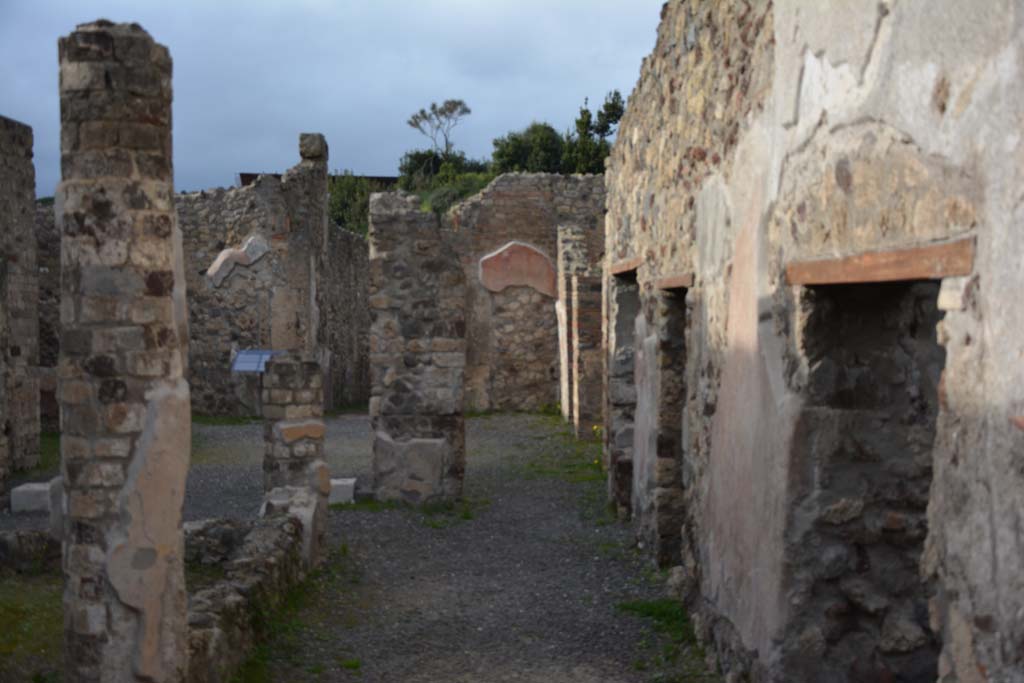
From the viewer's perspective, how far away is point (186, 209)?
1666cm

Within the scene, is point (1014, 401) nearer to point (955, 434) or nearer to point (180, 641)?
point (955, 434)

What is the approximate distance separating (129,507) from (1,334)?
684 cm

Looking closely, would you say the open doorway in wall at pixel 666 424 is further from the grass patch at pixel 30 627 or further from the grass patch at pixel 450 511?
the grass patch at pixel 30 627

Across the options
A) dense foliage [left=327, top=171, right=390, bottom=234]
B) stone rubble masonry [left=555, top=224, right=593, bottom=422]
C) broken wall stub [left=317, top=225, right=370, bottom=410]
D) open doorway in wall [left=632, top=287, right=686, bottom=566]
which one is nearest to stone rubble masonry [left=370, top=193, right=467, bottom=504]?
open doorway in wall [left=632, top=287, right=686, bottom=566]

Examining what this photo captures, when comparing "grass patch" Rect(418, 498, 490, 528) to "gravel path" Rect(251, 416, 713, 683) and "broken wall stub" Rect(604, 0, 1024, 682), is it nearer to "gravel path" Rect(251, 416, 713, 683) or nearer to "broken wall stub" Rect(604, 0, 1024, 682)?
"gravel path" Rect(251, 416, 713, 683)

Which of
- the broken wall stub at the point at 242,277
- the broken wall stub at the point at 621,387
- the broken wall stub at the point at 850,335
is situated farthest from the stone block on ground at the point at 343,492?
the broken wall stub at the point at 242,277

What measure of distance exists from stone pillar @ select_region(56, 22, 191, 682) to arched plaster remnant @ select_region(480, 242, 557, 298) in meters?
13.2

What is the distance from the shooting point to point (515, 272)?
56.9ft

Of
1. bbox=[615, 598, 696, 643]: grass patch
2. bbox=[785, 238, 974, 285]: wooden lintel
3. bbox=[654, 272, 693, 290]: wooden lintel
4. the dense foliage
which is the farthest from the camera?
the dense foliage

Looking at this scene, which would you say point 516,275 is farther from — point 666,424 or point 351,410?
point 666,424

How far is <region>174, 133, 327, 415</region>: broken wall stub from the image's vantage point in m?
16.3

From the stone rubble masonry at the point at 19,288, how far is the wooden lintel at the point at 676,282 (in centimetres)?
714

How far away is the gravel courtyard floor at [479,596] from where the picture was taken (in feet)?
17.1

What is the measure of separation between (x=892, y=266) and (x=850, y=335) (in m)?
0.90
